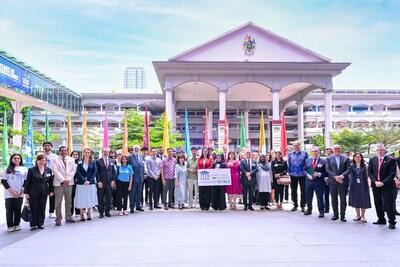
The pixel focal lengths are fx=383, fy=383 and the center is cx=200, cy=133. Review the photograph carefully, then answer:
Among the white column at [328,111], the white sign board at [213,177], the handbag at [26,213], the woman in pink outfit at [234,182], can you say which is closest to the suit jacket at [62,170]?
the handbag at [26,213]

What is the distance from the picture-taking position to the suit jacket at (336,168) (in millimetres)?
8436

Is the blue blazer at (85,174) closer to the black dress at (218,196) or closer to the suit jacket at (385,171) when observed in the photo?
the black dress at (218,196)

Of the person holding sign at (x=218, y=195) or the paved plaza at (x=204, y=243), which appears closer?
the paved plaza at (x=204, y=243)

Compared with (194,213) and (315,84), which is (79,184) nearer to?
(194,213)

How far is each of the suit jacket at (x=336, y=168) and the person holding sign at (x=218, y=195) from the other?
267 cm

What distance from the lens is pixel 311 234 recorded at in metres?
6.83

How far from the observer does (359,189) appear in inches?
318

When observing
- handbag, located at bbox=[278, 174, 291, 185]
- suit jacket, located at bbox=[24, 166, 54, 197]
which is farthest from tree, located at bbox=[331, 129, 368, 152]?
suit jacket, located at bbox=[24, 166, 54, 197]

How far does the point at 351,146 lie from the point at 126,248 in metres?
28.5

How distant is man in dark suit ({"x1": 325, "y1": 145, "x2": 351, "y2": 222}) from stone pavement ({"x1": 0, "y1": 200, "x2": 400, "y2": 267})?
356 millimetres

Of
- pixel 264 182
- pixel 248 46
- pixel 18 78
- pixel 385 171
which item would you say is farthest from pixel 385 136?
pixel 18 78

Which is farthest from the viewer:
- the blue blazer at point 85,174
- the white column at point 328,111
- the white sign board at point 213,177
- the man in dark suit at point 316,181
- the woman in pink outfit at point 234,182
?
the white column at point 328,111

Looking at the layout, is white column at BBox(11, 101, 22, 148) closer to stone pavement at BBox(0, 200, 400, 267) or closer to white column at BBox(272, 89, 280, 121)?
white column at BBox(272, 89, 280, 121)

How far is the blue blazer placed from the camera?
8.31 meters
